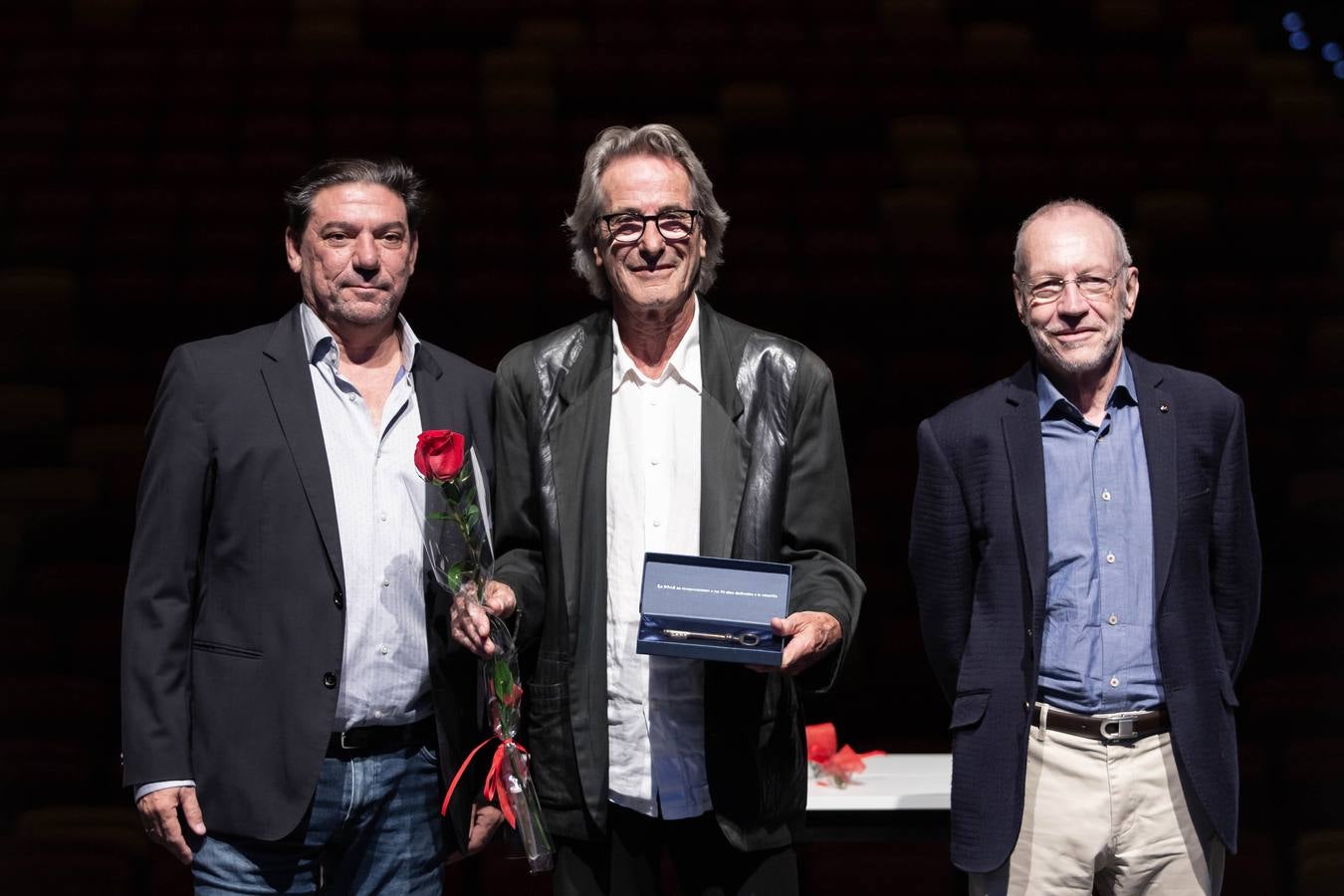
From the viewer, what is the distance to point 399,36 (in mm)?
5293

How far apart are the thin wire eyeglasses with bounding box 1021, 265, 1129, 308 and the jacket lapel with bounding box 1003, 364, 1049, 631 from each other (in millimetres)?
104

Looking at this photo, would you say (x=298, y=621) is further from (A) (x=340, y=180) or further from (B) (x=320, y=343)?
(A) (x=340, y=180)

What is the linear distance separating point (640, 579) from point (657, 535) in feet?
0.18

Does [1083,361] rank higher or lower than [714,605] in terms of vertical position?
higher

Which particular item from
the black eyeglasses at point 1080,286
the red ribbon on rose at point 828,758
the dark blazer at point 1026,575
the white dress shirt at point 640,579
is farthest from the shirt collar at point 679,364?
the red ribbon on rose at point 828,758

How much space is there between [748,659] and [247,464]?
0.61 m

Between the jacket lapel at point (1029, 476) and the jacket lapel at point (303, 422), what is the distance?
801mm

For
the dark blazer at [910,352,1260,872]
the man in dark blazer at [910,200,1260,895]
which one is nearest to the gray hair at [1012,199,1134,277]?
the man in dark blazer at [910,200,1260,895]

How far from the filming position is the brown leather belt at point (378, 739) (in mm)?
1537

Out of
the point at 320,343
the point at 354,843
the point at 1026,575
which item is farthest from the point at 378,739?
the point at 1026,575

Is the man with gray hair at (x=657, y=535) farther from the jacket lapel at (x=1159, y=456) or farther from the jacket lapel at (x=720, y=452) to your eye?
the jacket lapel at (x=1159, y=456)

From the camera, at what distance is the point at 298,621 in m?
1.52

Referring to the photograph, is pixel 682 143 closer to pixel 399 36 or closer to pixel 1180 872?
pixel 1180 872

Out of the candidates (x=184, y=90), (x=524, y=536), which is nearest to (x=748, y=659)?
(x=524, y=536)
